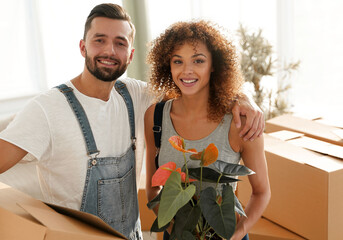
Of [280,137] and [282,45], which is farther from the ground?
[282,45]

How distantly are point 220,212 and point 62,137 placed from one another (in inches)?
23.5

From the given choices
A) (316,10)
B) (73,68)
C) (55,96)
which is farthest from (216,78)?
(73,68)

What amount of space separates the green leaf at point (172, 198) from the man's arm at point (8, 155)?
0.53 m

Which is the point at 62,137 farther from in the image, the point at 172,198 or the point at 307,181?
the point at 307,181

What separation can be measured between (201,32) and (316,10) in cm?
201

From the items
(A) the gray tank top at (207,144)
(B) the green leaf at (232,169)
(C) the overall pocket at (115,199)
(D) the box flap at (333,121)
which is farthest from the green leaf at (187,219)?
(D) the box flap at (333,121)

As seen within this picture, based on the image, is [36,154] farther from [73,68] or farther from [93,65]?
[73,68]

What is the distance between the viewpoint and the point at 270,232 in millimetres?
1705

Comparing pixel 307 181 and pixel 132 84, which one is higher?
pixel 132 84

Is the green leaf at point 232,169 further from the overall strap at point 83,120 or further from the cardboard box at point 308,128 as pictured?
the cardboard box at point 308,128

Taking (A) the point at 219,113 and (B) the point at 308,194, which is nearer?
(A) the point at 219,113

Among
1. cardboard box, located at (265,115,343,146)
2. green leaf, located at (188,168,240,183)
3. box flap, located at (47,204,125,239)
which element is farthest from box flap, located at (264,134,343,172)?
box flap, located at (47,204,125,239)

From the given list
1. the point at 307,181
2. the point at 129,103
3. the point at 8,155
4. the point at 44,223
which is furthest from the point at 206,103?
the point at 44,223

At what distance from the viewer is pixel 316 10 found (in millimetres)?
2971
